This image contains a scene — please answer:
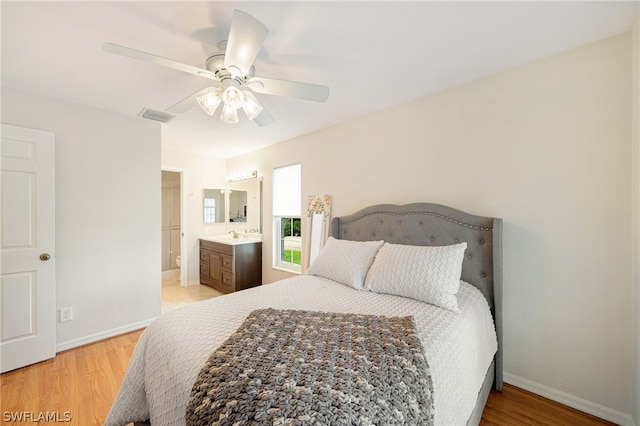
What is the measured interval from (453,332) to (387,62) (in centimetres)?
176

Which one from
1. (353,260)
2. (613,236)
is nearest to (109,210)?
(353,260)

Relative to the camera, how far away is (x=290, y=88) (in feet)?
5.29

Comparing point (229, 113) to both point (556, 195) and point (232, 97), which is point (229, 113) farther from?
point (556, 195)

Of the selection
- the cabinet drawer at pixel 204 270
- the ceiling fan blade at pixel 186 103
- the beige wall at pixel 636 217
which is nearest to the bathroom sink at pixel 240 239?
the cabinet drawer at pixel 204 270

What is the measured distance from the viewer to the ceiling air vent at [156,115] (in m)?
2.73

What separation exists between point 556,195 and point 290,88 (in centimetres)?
190

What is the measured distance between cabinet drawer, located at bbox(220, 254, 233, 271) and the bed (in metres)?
1.94

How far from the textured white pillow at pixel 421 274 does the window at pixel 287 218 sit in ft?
6.15

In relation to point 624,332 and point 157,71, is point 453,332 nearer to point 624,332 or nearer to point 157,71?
point 624,332

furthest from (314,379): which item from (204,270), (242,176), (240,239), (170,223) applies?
(170,223)

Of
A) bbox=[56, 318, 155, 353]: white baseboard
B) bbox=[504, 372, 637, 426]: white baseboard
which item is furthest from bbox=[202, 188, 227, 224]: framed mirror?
bbox=[504, 372, 637, 426]: white baseboard

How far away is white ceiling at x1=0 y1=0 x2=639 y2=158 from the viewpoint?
1.38 meters

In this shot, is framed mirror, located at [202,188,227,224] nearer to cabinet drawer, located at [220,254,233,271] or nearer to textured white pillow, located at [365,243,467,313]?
cabinet drawer, located at [220,254,233,271]

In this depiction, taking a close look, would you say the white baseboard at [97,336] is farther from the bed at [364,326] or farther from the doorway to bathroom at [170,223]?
the doorway to bathroom at [170,223]
